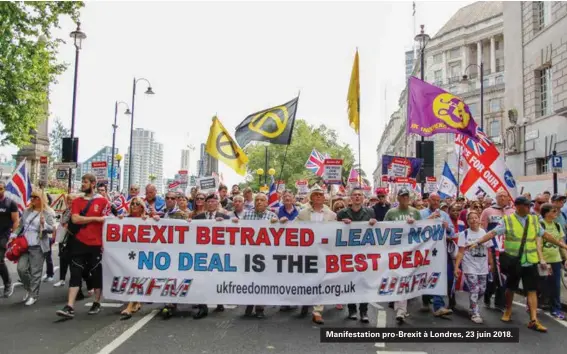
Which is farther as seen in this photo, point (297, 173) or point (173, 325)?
point (297, 173)

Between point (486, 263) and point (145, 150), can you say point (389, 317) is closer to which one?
point (486, 263)

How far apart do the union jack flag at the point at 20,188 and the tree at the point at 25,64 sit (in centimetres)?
1098

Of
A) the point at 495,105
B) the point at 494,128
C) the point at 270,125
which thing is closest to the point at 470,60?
the point at 495,105

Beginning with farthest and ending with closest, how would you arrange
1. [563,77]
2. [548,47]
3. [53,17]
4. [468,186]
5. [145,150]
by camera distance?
[145,150]
[548,47]
[563,77]
[53,17]
[468,186]

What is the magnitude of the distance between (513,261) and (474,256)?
0.50m

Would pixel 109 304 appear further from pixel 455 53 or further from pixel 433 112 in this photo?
pixel 455 53

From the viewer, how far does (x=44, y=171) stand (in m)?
18.2

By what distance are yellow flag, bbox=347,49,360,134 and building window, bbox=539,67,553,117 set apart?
1282 centimetres

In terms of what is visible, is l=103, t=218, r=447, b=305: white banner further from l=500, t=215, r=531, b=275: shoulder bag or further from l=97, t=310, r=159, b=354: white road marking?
l=500, t=215, r=531, b=275: shoulder bag

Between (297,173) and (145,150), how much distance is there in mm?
83816

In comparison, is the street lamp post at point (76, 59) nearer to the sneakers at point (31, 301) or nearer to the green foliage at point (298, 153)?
the sneakers at point (31, 301)

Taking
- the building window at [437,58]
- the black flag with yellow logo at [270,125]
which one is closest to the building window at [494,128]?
the building window at [437,58]

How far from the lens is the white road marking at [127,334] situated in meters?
4.98

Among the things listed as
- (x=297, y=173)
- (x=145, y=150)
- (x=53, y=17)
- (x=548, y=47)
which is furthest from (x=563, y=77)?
(x=145, y=150)
